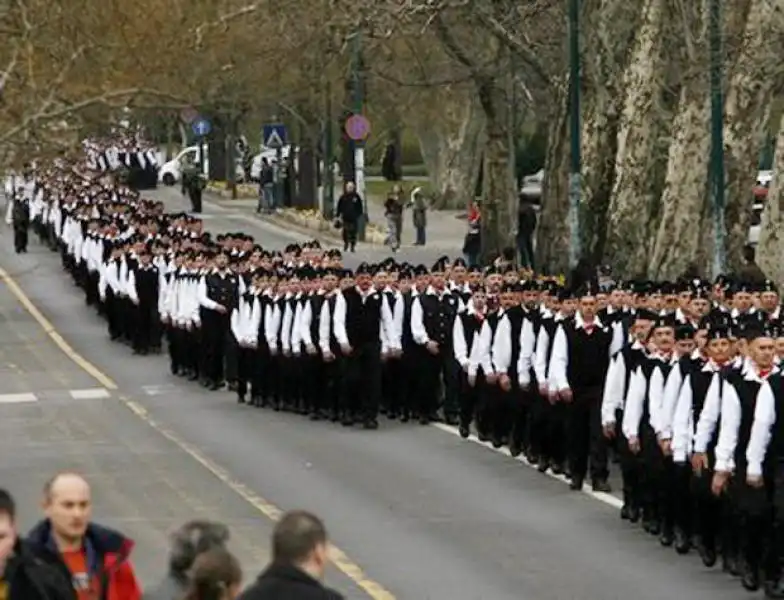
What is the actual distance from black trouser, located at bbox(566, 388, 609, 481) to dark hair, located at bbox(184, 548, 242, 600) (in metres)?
14.3

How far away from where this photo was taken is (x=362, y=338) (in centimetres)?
2984

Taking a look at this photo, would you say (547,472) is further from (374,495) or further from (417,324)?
(417,324)

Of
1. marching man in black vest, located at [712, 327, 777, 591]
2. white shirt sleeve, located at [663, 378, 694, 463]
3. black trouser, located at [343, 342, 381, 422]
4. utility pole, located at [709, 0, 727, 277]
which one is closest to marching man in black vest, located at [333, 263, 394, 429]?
black trouser, located at [343, 342, 381, 422]

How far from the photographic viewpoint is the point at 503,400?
26.4m

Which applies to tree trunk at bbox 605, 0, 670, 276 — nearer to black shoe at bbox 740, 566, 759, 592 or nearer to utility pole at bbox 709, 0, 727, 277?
utility pole at bbox 709, 0, 727, 277

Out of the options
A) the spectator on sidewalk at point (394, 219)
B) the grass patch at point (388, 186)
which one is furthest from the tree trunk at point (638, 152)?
the grass patch at point (388, 186)

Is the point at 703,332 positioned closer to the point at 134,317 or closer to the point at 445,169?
the point at 134,317

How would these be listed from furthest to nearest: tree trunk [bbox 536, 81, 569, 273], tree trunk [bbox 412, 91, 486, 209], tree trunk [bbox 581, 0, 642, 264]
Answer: tree trunk [bbox 412, 91, 486, 209] → tree trunk [bbox 536, 81, 569, 273] → tree trunk [bbox 581, 0, 642, 264]

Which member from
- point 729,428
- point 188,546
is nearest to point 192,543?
point 188,546

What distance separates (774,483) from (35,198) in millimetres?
50574

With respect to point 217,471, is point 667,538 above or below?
above

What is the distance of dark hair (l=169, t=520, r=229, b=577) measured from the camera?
947cm

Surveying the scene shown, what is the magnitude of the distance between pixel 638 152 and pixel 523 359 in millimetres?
19796

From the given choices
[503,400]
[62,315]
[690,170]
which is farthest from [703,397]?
[62,315]
